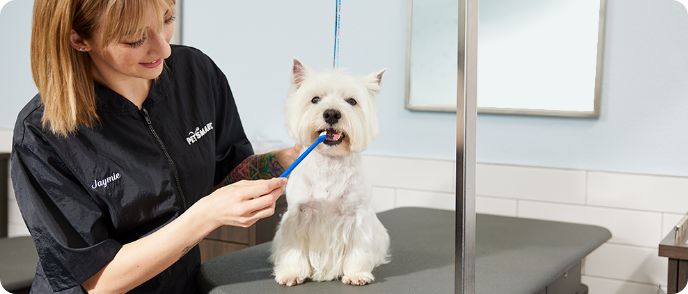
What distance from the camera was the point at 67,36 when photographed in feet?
4.05

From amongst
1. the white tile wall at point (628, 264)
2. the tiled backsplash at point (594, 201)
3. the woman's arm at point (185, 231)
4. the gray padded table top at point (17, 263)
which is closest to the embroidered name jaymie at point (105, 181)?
the woman's arm at point (185, 231)

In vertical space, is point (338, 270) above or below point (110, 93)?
below

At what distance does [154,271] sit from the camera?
129cm

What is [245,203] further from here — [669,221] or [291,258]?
[669,221]

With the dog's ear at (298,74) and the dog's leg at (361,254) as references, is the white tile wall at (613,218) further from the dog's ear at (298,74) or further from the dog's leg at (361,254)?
the dog's ear at (298,74)

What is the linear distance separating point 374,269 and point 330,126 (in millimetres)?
348

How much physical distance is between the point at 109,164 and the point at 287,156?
35 cm

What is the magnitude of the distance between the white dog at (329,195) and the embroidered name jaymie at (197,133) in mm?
196

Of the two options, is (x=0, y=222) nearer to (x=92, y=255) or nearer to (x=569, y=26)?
(x=92, y=255)

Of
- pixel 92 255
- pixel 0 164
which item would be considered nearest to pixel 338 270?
pixel 92 255

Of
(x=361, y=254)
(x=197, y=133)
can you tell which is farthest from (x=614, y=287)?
(x=197, y=133)

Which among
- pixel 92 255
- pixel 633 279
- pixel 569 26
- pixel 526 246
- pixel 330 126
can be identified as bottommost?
pixel 633 279

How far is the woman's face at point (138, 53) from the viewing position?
1.28 meters

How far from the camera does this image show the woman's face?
128 cm
